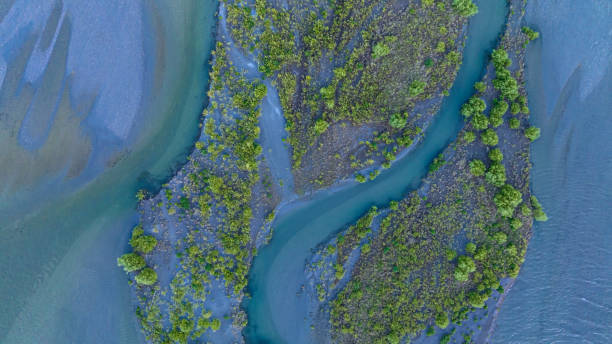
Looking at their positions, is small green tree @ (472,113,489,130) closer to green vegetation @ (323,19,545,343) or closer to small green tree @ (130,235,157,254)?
green vegetation @ (323,19,545,343)

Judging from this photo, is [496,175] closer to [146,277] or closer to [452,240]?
[452,240]

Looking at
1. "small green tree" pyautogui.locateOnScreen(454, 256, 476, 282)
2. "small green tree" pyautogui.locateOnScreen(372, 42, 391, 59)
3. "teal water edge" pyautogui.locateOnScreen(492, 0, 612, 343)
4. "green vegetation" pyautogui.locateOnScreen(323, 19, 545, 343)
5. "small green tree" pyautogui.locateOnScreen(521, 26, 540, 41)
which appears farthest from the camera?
"teal water edge" pyautogui.locateOnScreen(492, 0, 612, 343)

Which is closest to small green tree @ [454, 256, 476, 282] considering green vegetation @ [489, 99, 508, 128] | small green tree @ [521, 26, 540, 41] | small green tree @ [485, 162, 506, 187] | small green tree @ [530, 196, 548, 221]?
small green tree @ [485, 162, 506, 187]

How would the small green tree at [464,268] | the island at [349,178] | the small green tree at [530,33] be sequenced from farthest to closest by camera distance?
the small green tree at [530,33], the island at [349,178], the small green tree at [464,268]

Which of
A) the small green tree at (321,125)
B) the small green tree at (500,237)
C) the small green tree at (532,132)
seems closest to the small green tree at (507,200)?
the small green tree at (500,237)

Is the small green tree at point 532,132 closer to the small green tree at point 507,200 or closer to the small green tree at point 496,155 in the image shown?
the small green tree at point 496,155
